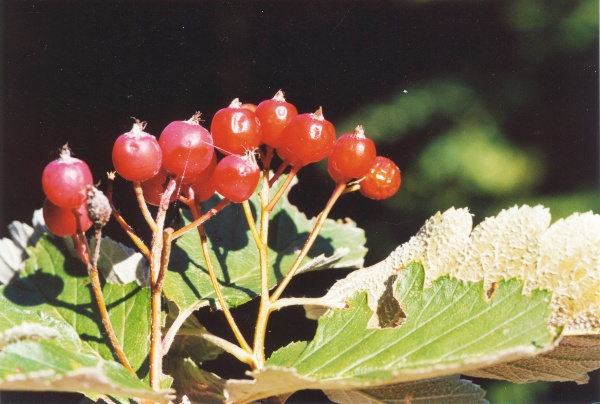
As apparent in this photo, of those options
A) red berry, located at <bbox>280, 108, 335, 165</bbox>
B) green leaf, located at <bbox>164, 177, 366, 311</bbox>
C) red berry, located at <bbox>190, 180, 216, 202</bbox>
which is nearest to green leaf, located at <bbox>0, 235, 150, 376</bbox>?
green leaf, located at <bbox>164, 177, 366, 311</bbox>

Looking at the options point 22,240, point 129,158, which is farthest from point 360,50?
point 129,158

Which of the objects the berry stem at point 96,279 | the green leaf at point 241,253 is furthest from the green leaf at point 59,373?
the green leaf at point 241,253

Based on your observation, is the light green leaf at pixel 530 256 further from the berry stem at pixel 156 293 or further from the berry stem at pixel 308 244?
the berry stem at pixel 156 293

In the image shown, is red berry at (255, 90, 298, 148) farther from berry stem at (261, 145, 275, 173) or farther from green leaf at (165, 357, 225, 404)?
green leaf at (165, 357, 225, 404)

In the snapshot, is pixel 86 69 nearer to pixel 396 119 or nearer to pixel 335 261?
pixel 396 119

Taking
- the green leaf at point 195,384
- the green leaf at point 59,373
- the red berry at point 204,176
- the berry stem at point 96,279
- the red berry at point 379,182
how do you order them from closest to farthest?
1. the green leaf at point 59,373
2. the berry stem at point 96,279
3. the red berry at point 204,176
4. the red berry at point 379,182
5. the green leaf at point 195,384

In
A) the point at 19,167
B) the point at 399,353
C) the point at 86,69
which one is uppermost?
the point at 86,69

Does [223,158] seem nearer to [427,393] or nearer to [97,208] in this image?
[97,208]

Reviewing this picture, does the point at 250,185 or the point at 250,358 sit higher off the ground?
the point at 250,185
